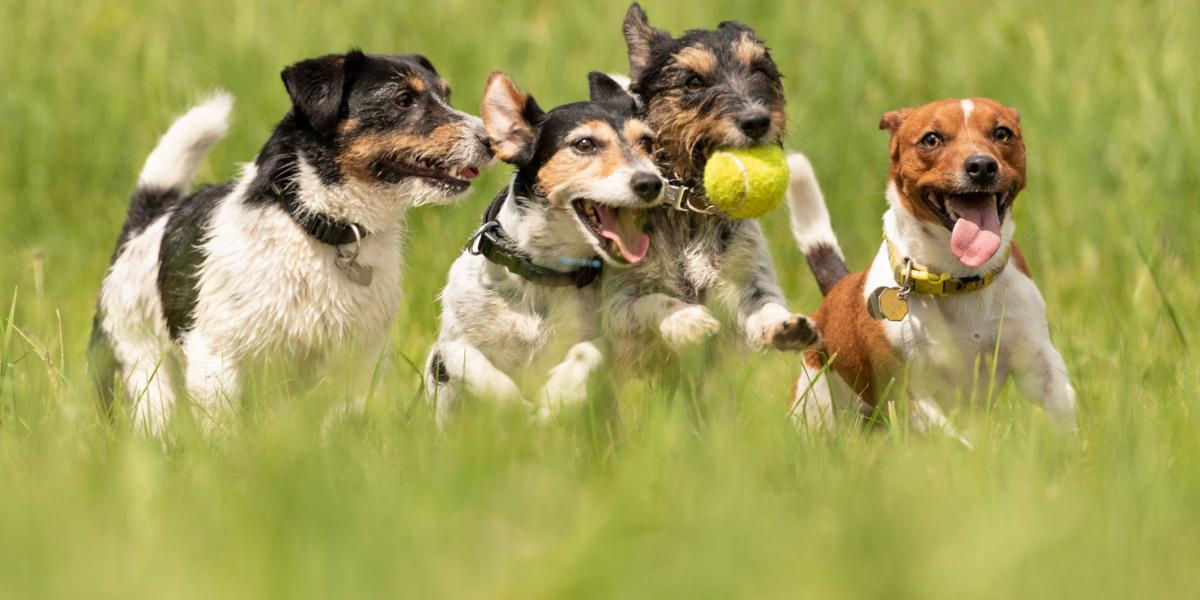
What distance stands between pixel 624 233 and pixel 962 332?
1.28 m

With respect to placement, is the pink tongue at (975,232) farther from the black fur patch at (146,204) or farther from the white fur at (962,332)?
the black fur patch at (146,204)

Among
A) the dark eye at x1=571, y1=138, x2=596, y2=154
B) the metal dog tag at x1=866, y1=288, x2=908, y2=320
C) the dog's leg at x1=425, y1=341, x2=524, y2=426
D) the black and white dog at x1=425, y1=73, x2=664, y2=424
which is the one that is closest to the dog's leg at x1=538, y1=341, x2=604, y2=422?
the black and white dog at x1=425, y1=73, x2=664, y2=424

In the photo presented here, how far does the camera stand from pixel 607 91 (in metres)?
4.99

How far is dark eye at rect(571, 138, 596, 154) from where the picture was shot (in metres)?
4.69

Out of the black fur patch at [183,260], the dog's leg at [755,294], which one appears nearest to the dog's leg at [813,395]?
the dog's leg at [755,294]

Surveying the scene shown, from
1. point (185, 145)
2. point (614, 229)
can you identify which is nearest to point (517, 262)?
point (614, 229)

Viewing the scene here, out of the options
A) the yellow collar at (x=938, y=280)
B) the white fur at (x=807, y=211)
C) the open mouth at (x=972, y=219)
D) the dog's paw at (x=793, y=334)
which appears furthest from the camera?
the white fur at (x=807, y=211)

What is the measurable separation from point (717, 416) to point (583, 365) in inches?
30.7

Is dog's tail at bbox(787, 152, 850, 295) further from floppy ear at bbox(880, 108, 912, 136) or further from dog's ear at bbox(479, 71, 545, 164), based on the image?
dog's ear at bbox(479, 71, 545, 164)

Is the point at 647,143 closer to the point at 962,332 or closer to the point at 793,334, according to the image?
the point at 793,334

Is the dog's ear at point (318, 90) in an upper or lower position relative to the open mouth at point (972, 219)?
upper

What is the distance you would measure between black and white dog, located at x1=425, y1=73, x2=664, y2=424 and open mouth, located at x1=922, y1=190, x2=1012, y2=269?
3.37 ft

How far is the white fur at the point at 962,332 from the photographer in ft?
16.2

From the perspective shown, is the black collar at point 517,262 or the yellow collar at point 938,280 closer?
the black collar at point 517,262
